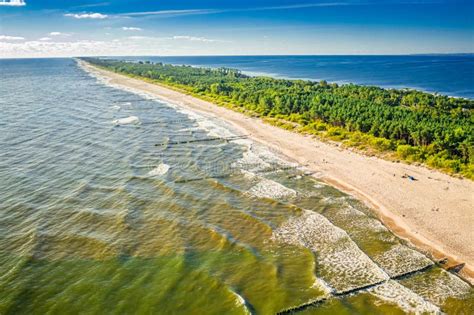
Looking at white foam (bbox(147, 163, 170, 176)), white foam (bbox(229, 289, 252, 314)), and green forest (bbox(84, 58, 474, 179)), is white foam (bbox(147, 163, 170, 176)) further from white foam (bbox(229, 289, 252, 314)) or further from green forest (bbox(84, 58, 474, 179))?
green forest (bbox(84, 58, 474, 179))

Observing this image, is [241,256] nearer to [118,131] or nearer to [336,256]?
[336,256]

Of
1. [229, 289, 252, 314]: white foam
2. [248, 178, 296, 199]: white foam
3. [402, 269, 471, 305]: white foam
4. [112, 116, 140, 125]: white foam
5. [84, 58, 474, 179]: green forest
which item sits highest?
[84, 58, 474, 179]: green forest

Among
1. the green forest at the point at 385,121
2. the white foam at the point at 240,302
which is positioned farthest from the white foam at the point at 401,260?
the green forest at the point at 385,121

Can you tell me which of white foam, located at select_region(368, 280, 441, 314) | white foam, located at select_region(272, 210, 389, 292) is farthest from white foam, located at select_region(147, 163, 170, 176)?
white foam, located at select_region(368, 280, 441, 314)

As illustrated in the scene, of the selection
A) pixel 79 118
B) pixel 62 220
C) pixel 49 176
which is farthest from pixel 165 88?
pixel 62 220

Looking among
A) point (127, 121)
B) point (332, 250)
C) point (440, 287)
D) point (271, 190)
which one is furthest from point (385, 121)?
point (127, 121)
